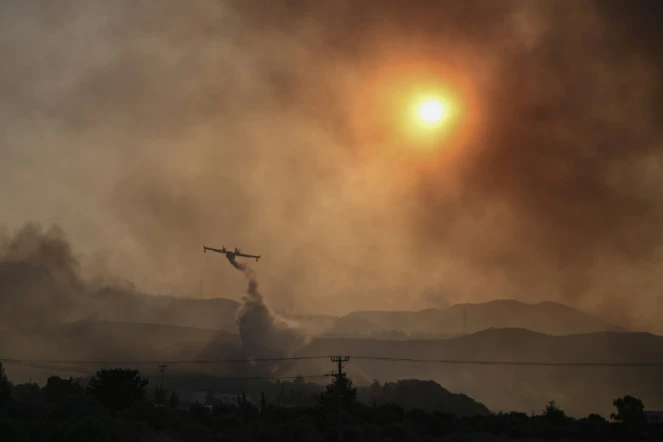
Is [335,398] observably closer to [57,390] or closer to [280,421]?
[280,421]

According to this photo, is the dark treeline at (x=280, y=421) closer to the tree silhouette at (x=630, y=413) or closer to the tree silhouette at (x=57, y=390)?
the tree silhouette at (x=630, y=413)

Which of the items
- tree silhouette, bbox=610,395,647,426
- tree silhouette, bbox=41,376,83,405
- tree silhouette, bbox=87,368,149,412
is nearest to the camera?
tree silhouette, bbox=87,368,149,412

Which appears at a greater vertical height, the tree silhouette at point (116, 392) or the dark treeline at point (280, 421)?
the tree silhouette at point (116, 392)

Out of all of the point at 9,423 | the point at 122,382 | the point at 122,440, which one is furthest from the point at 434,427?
the point at 9,423

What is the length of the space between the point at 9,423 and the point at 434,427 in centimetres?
8628

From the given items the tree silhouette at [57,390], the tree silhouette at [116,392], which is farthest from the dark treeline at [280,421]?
the tree silhouette at [57,390]

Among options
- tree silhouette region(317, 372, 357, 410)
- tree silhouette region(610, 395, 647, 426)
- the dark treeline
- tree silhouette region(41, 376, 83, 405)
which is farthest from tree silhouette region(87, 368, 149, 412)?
tree silhouette region(610, 395, 647, 426)

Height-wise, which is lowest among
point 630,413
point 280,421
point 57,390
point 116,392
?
point 280,421

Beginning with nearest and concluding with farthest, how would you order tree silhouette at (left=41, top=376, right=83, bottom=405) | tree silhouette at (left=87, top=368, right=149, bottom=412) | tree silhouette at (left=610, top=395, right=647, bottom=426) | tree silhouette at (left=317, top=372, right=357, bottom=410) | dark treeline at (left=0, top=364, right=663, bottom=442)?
dark treeline at (left=0, top=364, right=663, bottom=442)
tree silhouette at (left=87, top=368, right=149, bottom=412)
tree silhouette at (left=610, top=395, right=647, bottom=426)
tree silhouette at (left=317, top=372, right=357, bottom=410)
tree silhouette at (left=41, top=376, right=83, bottom=405)

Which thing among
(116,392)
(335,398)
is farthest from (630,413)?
(116,392)

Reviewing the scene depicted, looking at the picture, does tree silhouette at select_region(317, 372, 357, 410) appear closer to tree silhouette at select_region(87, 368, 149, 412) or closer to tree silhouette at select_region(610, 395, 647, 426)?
tree silhouette at select_region(87, 368, 149, 412)

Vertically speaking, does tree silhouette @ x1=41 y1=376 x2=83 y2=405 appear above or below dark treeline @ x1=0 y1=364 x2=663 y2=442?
above

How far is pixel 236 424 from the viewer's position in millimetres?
134125

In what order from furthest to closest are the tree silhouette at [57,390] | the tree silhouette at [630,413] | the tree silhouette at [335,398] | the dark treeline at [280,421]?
the tree silhouette at [57,390]
the tree silhouette at [335,398]
the tree silhouette at [630,413]
the dark treeline at [280,421]
